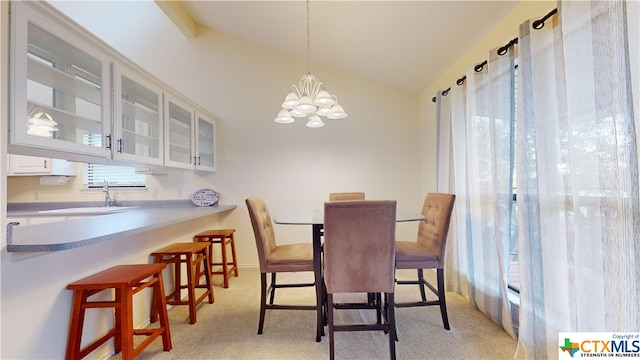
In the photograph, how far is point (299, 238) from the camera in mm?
3895

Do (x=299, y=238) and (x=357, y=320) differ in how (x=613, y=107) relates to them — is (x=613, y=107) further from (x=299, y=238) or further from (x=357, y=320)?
(x=299, y=238)

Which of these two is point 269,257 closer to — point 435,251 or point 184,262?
point 184,262

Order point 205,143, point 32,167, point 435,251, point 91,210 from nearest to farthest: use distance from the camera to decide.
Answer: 1. point 435,251
2. point 91,210
3. point 32,167
4. point 205,143

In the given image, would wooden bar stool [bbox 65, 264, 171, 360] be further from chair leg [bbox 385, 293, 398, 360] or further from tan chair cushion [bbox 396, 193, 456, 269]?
tan chair cushion [bbox 396, 193, 456, 269]

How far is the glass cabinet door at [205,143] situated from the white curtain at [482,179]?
111 inches

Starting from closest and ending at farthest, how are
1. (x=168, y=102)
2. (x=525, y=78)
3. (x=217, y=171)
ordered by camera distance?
(x=525, y=78)
(x=168, y=102)
(x=217, y=171)

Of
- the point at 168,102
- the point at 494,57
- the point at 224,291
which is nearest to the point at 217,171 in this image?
the point at 168,102

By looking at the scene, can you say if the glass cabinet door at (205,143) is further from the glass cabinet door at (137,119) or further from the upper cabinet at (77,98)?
the glass cabinet door at (137,119)

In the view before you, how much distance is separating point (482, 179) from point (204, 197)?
3213mm

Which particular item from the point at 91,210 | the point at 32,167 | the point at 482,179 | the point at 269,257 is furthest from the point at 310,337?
the point at 32,167

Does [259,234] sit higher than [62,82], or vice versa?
[62,82]

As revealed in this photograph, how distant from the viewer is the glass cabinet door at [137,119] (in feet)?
6.57

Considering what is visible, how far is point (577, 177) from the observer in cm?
136

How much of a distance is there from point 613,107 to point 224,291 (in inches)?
128
